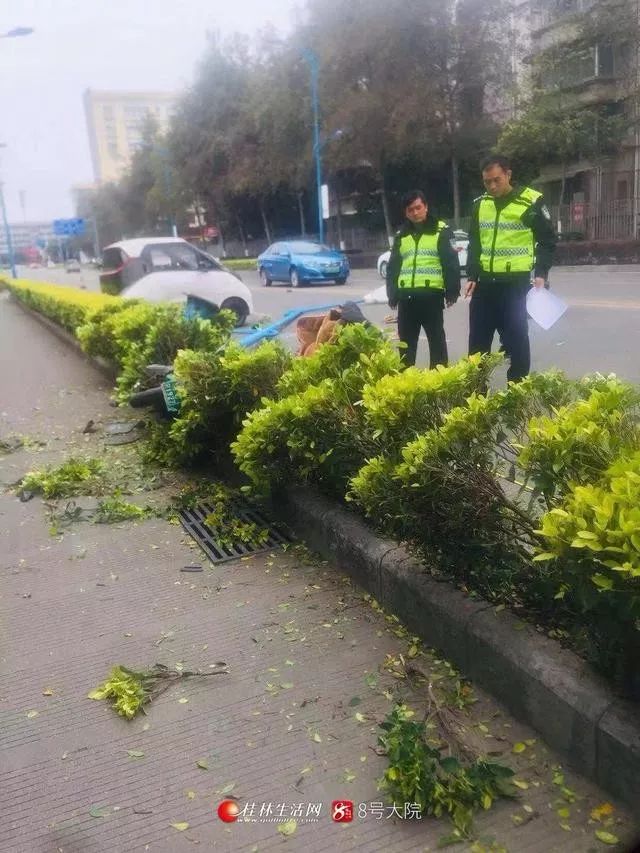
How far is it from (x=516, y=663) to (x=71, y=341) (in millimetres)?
12099

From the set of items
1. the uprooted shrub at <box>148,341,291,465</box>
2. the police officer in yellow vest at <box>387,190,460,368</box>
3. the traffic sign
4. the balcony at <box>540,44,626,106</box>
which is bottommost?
the uprooted shrub at <box>148,341,291,465</box>

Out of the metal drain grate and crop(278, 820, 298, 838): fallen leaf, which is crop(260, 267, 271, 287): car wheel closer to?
the metal drain grate

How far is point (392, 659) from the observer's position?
115 inches

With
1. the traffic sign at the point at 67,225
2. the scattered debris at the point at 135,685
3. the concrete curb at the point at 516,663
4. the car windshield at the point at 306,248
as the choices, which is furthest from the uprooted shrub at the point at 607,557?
the traffic sign at the point at 67,225

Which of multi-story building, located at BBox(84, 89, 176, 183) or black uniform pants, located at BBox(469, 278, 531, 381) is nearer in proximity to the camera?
black uniform pants, located at BBox(469, 278, 531, 381)

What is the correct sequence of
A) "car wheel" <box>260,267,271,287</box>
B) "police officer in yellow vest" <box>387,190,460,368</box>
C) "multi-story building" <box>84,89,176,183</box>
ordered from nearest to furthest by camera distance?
"police officer in yellow vest" <box>387,190,460,368</box>, "car wheel" <box>260,267,271,287</box>, "multi-story building" <box>84,89,176,183</box>

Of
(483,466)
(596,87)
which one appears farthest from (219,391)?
(596,87)

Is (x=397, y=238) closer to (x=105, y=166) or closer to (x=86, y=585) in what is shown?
(x=86, y=585)

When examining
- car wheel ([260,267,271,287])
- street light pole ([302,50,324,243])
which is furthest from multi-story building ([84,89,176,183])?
car wheel ([260,267,271,287])

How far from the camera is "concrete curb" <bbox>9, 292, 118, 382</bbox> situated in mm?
9672

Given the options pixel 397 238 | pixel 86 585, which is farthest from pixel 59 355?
pixel 86 585

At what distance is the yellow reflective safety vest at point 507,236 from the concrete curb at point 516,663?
2.57 meters

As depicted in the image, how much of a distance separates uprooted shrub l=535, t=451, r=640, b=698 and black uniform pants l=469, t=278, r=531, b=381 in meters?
3.32

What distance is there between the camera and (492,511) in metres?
2.72
